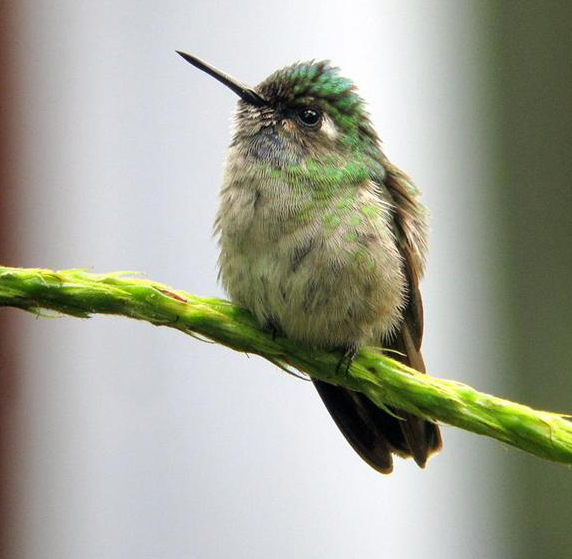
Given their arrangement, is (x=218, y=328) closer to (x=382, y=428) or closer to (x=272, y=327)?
(x=272, y=327)

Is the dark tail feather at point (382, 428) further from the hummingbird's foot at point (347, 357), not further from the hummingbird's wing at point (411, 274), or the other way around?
the hummingbird's foot at point (347, 357)

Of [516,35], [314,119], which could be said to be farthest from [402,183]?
[516,35]

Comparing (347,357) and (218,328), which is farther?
(347,357)

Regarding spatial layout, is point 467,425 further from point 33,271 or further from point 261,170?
point 261,170

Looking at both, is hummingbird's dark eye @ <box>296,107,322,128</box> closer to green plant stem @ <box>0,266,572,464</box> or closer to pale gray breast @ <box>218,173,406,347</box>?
pale gray breast @ <box>218,173,406,347</box>

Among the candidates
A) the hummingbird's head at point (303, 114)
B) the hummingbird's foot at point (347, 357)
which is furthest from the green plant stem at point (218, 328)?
the hummingbird's head at point (303, 114)

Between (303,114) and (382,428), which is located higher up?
(303,114)

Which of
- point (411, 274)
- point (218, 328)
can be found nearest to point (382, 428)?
point (411, 274)
